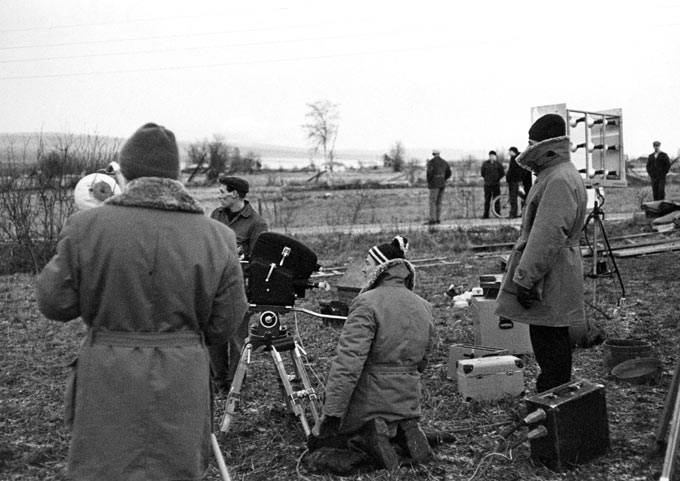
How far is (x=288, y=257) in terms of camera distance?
16.8 ft

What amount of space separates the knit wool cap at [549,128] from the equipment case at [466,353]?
195cm

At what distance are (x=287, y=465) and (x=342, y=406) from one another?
2.38ft

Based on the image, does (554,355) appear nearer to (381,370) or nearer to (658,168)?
(381,370)

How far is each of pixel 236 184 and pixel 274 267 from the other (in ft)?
6.07

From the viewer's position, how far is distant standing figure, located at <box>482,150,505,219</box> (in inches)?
800

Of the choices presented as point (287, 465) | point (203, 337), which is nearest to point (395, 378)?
point (287, 465)

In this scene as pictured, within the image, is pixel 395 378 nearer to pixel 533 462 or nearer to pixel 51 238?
pixel 533 462

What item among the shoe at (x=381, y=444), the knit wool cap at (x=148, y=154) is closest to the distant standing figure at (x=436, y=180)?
the shoe at (x=381, y=444)

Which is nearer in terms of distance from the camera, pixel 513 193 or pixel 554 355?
pixel 554 355

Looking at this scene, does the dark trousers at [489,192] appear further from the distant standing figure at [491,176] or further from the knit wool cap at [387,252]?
the knit wool cap at [387,252]

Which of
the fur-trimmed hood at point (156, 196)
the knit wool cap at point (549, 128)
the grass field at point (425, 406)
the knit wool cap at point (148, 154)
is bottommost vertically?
the grass field at point (425, 406)

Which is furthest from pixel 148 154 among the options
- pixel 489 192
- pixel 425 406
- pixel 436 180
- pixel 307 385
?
pixel 489 192

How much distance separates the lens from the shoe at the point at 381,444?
455cm

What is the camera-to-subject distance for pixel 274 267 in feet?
16.8
